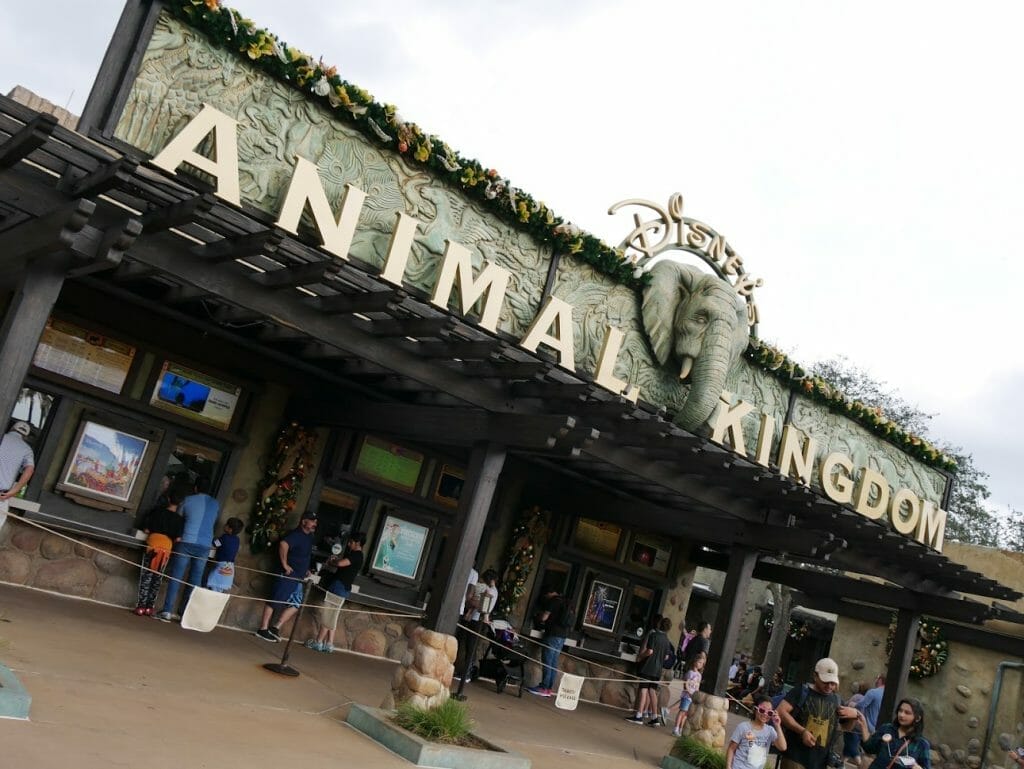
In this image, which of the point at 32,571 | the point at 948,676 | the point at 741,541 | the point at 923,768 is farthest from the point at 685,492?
the point at 948,676

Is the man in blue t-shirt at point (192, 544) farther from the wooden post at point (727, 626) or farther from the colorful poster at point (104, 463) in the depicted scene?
the wooden post at point (727, 626)

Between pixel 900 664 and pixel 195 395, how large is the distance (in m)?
10.3

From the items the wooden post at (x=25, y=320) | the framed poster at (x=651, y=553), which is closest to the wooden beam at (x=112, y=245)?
the wooden post at (x=25, y=320)

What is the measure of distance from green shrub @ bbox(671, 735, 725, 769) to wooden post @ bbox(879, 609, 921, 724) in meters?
4.32

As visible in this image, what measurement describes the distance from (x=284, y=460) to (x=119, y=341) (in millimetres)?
2353

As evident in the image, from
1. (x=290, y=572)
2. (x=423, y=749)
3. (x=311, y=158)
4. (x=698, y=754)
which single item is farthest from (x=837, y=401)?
(x=423, y=749)

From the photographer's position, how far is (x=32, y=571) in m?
9.25

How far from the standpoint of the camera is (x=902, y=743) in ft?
22.4

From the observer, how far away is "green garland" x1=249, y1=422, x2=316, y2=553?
10.8m

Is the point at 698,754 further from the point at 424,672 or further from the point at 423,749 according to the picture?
the point at 423,749

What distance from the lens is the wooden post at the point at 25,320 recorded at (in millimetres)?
5812

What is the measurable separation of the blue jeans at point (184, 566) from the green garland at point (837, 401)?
8.29 meters

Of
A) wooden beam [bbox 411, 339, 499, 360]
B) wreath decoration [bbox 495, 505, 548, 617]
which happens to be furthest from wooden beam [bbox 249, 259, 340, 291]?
wreath decoration [bbox 495, 505, 548, 617]

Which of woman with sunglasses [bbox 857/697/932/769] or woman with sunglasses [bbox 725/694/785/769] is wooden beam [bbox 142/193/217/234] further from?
woman with sunglasses [bbox 857/697/932/769]
